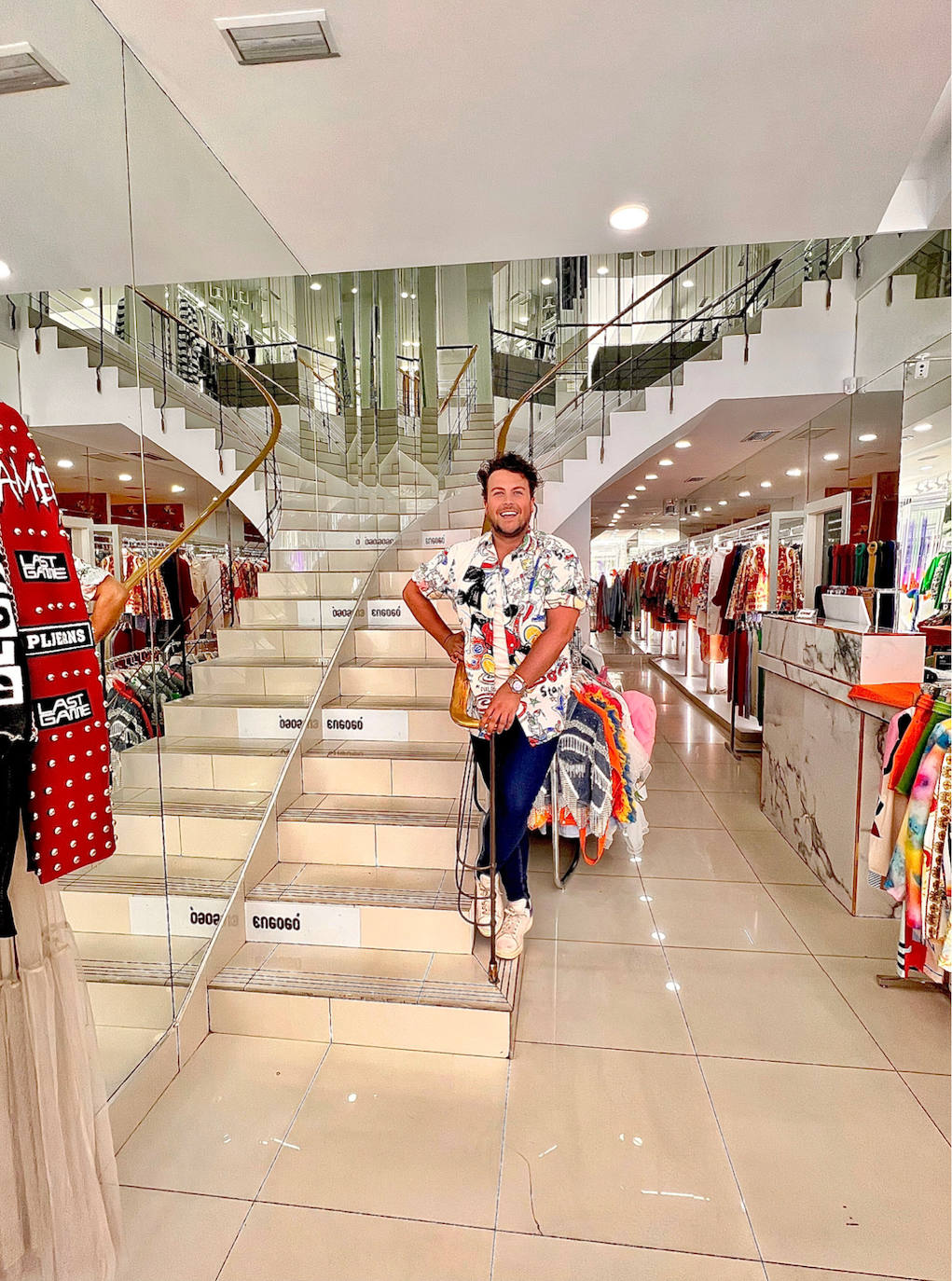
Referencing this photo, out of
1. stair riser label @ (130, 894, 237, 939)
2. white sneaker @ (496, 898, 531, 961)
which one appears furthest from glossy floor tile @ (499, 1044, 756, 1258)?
stair riser label @ (130, 894, 237, 939)

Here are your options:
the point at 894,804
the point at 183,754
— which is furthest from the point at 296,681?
the point at 894,804

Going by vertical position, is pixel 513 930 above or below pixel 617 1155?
above

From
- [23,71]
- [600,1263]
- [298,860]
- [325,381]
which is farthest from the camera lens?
[325,381]

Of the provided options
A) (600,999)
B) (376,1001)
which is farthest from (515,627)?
(600,999)

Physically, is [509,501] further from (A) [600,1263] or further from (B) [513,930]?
(A) [600,1263]

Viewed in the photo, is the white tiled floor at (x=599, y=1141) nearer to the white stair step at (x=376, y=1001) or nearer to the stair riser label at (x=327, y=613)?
the white stair step at (x=376, y=1001)

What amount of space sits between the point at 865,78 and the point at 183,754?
306cm

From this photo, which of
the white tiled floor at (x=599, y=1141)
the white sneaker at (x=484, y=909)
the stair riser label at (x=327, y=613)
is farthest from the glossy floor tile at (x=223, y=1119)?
the stair riser label at (x=327, y=613)

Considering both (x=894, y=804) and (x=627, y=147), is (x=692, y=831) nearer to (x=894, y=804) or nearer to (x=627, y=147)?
(x=894, y=804)

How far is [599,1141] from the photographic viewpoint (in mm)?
1809

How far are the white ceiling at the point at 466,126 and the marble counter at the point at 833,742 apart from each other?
1834mm

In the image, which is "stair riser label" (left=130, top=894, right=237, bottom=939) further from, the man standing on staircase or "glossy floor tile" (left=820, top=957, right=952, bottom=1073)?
"glossy floor tile" (left=820, top=957, right=952, bottom=1073)

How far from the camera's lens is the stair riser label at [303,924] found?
2471mm

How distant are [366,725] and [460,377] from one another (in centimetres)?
508
